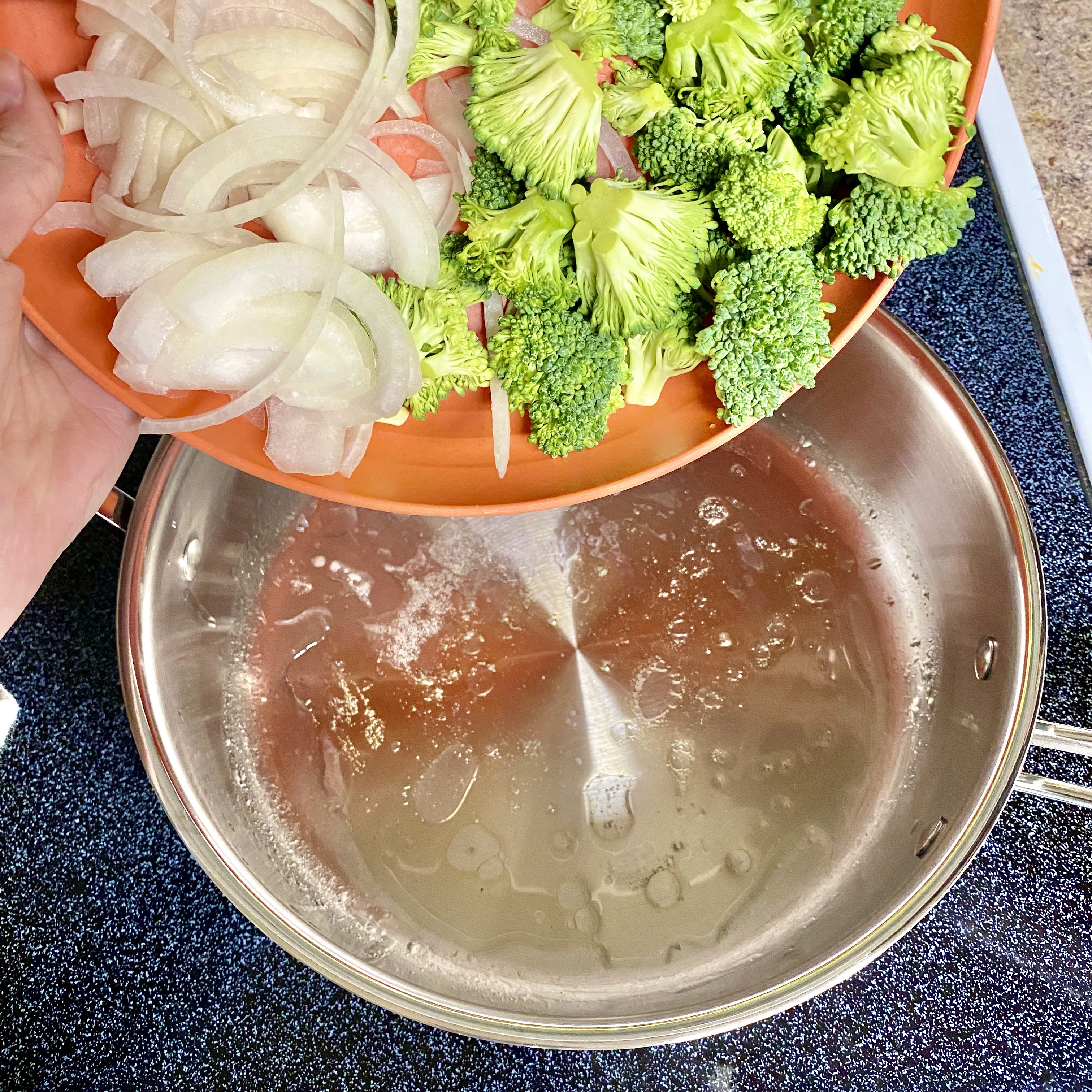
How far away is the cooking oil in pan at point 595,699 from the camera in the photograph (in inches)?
45.2

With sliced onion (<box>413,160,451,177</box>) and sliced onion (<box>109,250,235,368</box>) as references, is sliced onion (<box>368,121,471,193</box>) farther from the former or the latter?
sliced onion (<box>109,250,235,368</box>)

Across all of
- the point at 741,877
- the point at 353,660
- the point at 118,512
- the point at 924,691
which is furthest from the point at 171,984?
the point at 924,691

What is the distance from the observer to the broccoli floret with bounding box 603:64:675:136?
3.04 ft

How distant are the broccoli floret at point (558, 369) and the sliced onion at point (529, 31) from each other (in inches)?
10.5

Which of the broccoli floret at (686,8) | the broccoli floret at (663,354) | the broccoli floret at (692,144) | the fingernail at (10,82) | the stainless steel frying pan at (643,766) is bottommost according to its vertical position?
the stainless steel frying pan at (643,766)

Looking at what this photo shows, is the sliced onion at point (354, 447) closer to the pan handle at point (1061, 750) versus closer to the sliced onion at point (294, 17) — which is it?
the sliced onion at point (294, 17)

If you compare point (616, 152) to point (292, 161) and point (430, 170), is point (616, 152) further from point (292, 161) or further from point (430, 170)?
point (292, 161)

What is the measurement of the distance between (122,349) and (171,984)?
833mm

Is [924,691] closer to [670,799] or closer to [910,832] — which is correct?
[910,832]

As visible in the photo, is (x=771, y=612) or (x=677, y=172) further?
(x=771, y=612)

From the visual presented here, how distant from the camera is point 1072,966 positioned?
1.16 metres

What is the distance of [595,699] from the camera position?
121cm

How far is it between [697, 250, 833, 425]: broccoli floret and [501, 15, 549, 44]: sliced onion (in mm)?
315

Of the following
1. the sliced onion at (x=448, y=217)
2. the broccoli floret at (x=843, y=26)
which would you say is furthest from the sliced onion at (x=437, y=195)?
the broccoli floret at (x=843, y=26)
